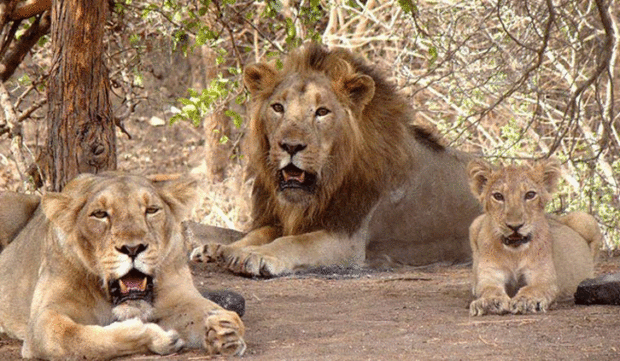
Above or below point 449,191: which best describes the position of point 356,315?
below

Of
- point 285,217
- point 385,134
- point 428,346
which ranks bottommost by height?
point 428,346

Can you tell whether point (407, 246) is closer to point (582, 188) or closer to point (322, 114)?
point (322, 114)

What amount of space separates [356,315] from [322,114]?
212cm

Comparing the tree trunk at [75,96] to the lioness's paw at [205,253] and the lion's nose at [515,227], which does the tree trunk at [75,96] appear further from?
the lion's nose at [515,227]

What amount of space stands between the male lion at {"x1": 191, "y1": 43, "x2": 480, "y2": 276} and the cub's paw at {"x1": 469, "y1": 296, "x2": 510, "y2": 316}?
1946 millimetres

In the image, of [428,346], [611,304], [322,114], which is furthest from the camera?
[322,114]

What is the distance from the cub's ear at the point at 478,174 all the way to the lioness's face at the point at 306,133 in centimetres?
160

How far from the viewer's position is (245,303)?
18.5 ft

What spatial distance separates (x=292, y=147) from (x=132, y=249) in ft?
8.80

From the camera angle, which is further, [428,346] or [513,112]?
[513,112]

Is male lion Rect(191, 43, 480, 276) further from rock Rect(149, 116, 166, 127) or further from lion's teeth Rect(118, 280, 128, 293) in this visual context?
rock Rect(149, 116, 166, 127)

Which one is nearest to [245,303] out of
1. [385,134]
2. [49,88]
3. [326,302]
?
[326,302]

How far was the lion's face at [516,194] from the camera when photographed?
5.07m

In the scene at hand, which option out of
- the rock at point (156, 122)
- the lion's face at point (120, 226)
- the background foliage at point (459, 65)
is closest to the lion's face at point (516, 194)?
the background foliage at point (459, 65)
